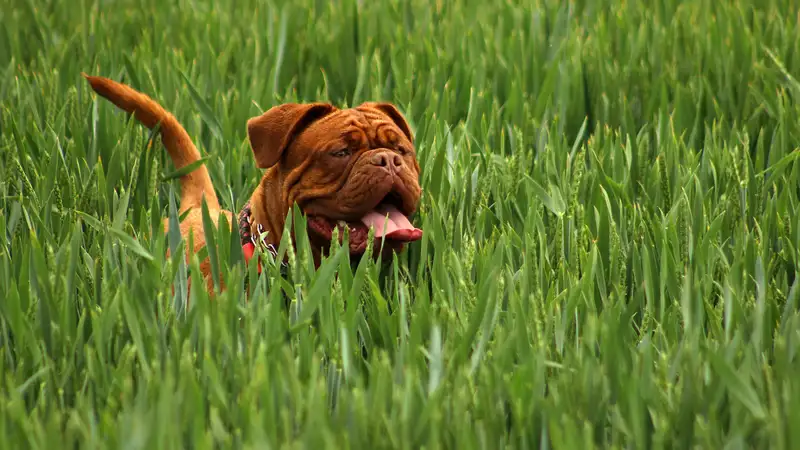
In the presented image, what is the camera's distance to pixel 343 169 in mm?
2475

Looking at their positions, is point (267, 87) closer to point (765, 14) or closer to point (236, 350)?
point (236, 350)

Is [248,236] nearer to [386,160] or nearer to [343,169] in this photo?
[343,169]

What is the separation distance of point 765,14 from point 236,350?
389cm

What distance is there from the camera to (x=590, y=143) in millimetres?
3330

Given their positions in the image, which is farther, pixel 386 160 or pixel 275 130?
pixel 275 130

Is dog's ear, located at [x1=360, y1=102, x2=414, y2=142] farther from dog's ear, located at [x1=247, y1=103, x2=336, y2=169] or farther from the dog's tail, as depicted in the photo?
the dog's tail

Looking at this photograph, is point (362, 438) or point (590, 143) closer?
point (362, 438)

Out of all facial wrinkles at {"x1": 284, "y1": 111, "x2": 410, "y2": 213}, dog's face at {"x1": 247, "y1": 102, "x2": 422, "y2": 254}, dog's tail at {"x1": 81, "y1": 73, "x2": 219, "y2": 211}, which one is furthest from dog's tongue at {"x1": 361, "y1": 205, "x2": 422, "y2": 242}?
dog's tail at {"x1": 81, "y1": 73, "x2": 219, "y2": 211}

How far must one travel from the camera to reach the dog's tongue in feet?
8.14

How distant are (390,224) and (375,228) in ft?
0.19

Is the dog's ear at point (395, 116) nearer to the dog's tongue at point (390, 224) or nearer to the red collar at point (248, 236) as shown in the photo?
the dog's tongue at point (390, 224)

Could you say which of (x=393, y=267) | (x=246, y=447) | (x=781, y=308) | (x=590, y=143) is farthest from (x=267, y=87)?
(x=246, y=447)

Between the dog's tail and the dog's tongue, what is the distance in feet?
2.19

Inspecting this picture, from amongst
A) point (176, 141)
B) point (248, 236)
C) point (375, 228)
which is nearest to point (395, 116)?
point (375, 228)
